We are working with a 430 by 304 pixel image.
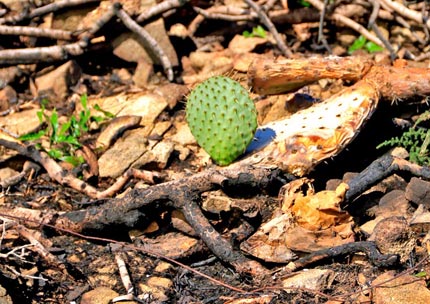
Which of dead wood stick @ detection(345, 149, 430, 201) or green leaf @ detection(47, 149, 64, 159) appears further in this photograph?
green leaf @ detection(47, 149, 64, 159)

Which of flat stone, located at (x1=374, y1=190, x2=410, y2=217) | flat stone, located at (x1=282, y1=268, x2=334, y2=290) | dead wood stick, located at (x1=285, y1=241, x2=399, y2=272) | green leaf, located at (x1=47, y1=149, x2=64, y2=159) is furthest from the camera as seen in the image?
green leaf, located at (x1=47, y1=149, x2=64, y2=159)

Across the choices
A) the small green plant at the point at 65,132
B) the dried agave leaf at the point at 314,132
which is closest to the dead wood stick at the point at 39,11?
the small green plant at the point at 65,132

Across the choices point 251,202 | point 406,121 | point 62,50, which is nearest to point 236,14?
point 62,50

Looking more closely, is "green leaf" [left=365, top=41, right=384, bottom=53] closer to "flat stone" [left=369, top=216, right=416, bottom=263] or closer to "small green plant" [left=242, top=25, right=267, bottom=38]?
"small green plant" [left=242, top=25, right=267, bottom=38]

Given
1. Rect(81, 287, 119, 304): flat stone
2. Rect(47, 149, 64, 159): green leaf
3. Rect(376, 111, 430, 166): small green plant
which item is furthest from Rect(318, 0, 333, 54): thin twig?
Rect(81, 287, 119, 304): flat stone

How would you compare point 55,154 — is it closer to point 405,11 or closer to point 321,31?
point 321,31

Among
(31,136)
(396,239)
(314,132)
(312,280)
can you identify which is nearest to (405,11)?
(314,132)
